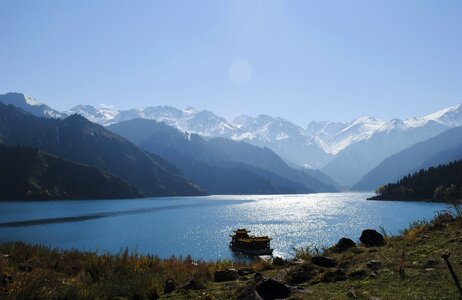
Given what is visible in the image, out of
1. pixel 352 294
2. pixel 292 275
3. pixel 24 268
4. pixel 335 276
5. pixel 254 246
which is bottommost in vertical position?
pixel 254 246

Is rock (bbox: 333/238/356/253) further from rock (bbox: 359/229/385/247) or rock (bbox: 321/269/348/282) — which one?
rock (bbox: 321/269/348/282)

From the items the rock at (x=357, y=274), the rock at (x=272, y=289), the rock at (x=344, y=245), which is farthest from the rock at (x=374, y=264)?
the rock at (x=344, y=245)

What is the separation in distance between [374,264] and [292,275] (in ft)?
8.42

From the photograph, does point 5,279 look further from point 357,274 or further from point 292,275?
point 357,274

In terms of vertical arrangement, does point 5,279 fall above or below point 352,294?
below

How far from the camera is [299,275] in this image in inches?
526

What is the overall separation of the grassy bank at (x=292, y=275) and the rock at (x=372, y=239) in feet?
1.48

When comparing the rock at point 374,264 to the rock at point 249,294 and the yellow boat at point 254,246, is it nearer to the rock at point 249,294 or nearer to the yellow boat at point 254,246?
the rock at point 249,294

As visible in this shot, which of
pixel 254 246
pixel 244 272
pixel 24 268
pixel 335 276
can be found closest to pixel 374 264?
pixel 335 276

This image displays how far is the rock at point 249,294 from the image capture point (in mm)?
10884

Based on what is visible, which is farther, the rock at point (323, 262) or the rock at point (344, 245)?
the rock at point (344, 245)

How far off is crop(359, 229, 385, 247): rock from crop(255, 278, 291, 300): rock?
788 centimetres

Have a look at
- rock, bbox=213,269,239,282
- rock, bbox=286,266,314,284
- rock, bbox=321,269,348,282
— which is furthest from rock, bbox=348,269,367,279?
rock, bbox=213,269,239,282

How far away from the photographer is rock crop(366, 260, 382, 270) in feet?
41.0
